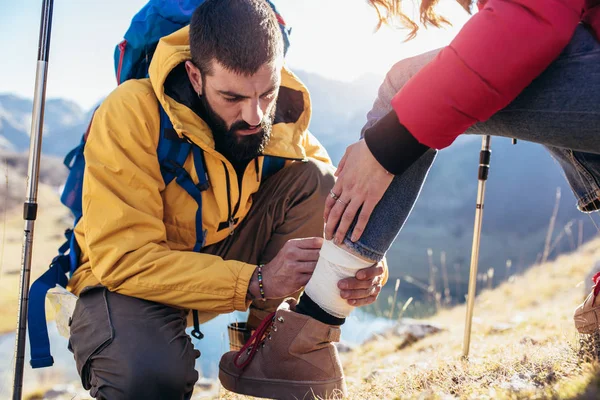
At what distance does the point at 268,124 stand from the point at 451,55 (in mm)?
1555

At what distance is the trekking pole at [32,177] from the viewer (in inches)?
100

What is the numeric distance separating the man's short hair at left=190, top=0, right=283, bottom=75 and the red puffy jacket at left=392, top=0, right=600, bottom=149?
142 centimetres

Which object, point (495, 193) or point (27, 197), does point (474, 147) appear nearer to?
point (495, 193)

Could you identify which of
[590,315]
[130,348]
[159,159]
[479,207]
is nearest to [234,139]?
[159,159]

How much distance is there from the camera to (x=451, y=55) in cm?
144

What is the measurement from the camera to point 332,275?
2006 millimetres

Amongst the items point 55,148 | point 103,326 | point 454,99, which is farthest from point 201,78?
point 55,148

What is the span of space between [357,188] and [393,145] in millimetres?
207

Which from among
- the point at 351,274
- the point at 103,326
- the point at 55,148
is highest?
the point at 351,274

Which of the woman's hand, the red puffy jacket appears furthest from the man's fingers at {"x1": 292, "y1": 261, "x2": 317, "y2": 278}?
the red puffy jacket

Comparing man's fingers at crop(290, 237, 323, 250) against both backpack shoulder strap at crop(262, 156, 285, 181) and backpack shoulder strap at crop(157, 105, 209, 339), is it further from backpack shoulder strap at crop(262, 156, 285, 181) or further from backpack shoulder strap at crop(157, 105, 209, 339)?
backpack shoulder strap at crop(262, 156, 285, 181)

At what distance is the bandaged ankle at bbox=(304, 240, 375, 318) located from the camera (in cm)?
194

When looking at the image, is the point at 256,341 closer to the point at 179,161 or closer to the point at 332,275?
the point at 332,275

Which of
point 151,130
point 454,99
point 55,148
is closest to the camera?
point 454,99
